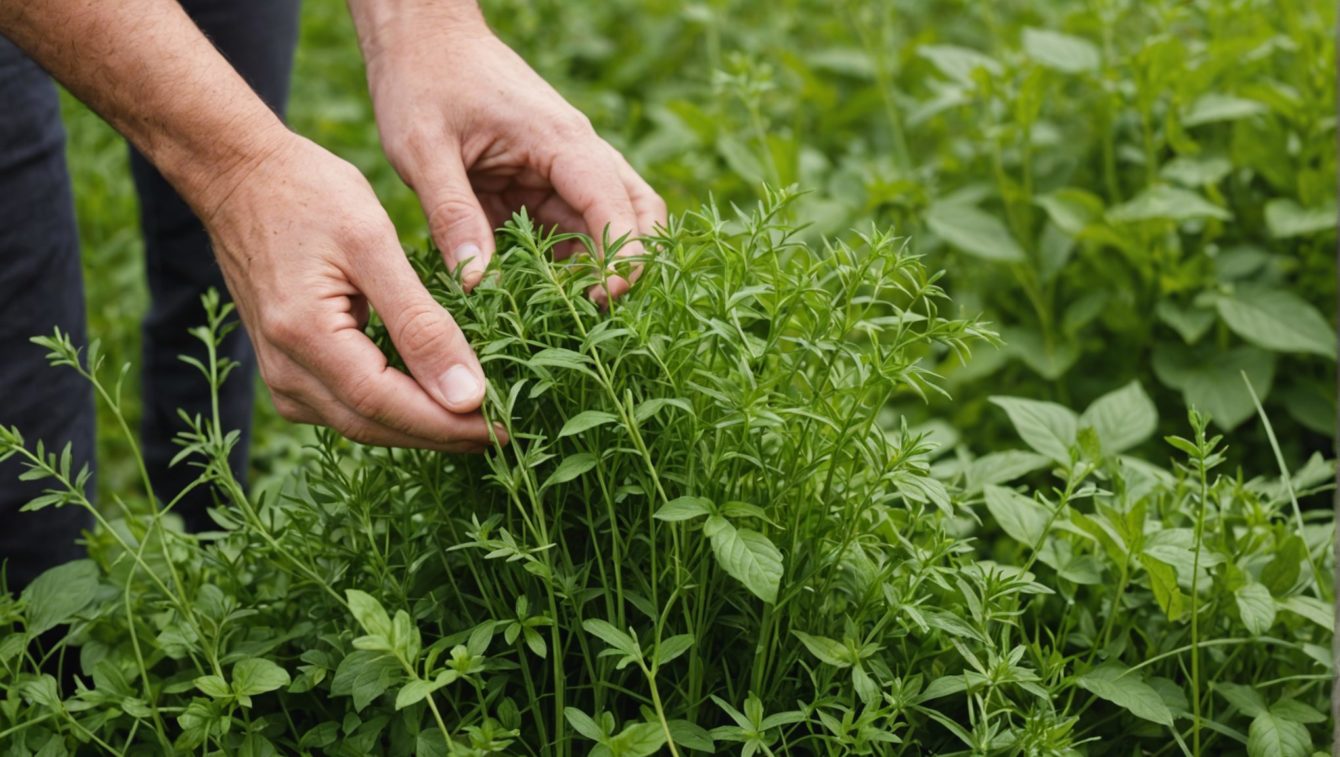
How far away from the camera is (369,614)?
1178 millimetres

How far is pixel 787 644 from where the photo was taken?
142cm

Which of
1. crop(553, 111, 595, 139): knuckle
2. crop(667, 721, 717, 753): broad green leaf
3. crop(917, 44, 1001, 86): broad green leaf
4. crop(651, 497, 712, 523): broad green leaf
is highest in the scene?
crop(553, 111, 595, 139): knuckle

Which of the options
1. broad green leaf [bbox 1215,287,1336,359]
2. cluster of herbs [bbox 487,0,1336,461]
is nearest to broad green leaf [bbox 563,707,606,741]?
cluster of herbs [bbox 487,0,1336,461]

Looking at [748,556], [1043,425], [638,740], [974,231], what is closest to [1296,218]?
[974,231]

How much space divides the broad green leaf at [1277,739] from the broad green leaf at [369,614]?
954 millimetres

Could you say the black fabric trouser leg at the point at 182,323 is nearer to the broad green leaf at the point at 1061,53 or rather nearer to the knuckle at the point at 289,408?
the knuckle at the point at 289,408

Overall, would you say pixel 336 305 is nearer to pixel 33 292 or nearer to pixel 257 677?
pixel 257 677

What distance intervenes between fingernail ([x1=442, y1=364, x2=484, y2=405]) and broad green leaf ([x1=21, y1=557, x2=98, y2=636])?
0.60 m

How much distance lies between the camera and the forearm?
1.67 metres

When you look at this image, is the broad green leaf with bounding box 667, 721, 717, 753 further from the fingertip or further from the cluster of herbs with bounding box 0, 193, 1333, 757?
the fingertip

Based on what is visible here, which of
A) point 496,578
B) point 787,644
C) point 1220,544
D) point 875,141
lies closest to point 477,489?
point 496,578

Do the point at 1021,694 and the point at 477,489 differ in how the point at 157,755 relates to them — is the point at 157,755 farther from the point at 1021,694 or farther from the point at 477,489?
the point at 1021,694

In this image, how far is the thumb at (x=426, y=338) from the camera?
1.32 metres

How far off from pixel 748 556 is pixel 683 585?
101 millimetres
